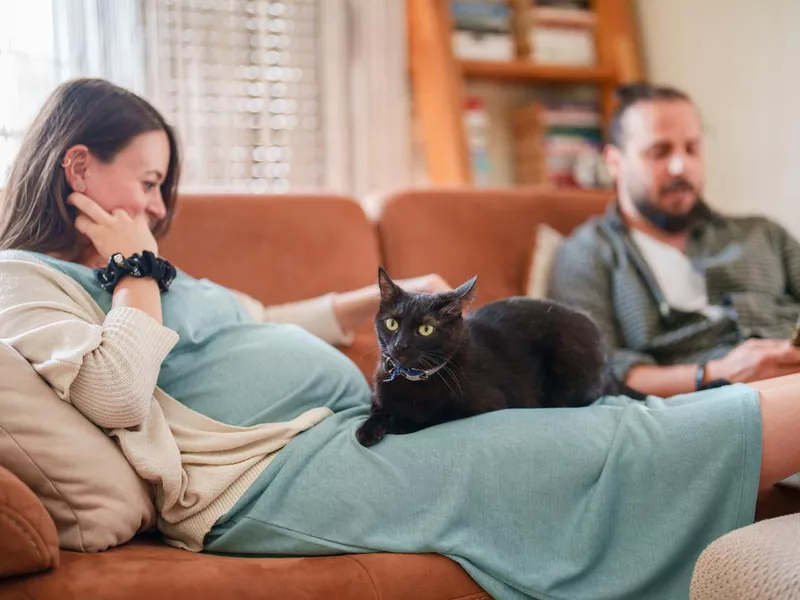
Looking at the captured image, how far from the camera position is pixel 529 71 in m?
3.07

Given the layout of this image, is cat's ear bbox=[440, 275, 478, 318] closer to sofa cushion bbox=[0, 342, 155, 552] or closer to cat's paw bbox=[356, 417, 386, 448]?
cat's paw bbox=[356, 417, 386, 448]

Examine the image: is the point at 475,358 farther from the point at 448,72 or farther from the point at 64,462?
the point at 448,72

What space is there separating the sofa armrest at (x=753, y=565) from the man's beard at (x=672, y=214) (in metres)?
1.28

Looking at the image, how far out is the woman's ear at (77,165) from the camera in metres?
1.37

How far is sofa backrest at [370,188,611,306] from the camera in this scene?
2.15 meters

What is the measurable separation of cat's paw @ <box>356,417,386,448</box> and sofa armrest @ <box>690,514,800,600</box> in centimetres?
48

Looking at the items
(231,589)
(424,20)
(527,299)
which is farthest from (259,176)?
(231,589)

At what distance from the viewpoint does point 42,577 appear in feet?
3.28

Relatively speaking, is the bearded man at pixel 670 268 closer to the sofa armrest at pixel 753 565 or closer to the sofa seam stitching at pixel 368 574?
the sofa armrest at pixel 753 565

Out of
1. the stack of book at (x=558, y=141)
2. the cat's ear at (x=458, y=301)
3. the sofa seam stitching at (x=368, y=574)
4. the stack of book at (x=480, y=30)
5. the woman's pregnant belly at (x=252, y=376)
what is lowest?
the sofa seam stitching at (x=368, y=574)

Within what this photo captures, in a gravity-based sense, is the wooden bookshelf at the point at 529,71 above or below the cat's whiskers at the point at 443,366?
above

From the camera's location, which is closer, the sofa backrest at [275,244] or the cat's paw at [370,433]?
the cat's paw at [370,433]

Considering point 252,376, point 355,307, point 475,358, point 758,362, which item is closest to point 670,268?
point 758,362

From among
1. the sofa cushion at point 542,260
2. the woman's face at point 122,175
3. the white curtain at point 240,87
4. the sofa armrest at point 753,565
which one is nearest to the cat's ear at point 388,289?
the woman's face at point 122,175
